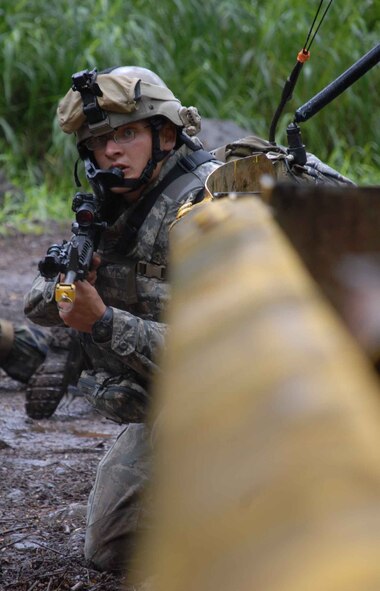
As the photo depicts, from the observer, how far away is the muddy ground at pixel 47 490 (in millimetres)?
3146

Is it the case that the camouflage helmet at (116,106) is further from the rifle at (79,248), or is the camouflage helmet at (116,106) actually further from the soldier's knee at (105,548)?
the soldier's knee at (105,548)

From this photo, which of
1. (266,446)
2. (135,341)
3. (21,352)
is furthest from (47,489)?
(266,446)

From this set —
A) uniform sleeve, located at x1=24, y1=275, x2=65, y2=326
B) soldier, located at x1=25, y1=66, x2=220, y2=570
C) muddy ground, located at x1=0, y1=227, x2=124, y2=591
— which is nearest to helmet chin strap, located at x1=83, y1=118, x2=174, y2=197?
soldier, located at x1=25, y1=66, x2=220, y2=570

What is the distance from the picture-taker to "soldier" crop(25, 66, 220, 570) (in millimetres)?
3184

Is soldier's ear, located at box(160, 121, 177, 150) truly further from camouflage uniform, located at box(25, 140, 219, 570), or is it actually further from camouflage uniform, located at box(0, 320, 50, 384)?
Result: camouflage uniform, located at box(0, 320, 50, 384)

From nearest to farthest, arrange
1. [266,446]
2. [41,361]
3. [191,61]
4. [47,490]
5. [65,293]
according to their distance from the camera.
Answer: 1. [266,446]
2. [65,293]
3. [47,490]
4. [41,361]
5. [191,61]

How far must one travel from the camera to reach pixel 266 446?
68cm

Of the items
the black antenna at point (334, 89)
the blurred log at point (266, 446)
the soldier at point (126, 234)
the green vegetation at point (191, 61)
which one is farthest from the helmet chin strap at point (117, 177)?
the green vegetation at point (191, 61)

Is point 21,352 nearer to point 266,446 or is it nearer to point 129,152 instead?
point 129,152

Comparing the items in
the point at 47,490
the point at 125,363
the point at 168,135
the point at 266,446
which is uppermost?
the point at 168,135

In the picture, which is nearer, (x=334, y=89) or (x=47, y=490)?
(x=334, y=89)

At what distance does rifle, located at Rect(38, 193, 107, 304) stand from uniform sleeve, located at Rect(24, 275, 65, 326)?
0.27 feet

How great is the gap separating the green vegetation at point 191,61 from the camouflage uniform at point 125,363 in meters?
6.00

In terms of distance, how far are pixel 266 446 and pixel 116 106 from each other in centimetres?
260
